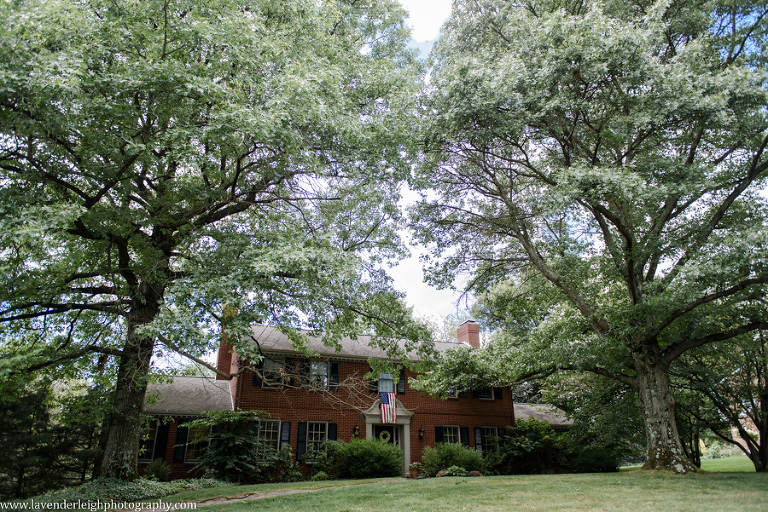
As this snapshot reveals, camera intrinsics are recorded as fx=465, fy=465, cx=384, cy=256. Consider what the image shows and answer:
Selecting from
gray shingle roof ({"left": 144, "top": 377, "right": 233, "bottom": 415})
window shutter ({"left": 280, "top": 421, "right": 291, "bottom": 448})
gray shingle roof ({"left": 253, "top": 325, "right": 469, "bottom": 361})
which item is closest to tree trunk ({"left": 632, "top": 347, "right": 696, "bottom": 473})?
gray shingle roof ({"left": 253, "top": 325, "right": 469, "bottom": 361})

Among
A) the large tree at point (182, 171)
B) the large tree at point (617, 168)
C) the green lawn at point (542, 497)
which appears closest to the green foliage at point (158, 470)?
the large tree at point (182, 171)

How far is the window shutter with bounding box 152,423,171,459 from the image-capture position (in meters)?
17.6

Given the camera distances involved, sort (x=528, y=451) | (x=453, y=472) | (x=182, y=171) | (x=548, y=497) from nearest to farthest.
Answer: (x=548, y=497)
(x=182, y=171)
(x=453, y=472)
(x=528, y=451)

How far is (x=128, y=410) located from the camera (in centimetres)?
1100

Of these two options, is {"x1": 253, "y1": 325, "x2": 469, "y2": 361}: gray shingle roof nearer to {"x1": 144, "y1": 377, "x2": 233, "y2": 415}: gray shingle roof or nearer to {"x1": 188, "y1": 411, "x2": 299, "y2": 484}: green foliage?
{"x1": 144, "y1": 377, "x2": 233, "y2": 415}: gray shingle roof

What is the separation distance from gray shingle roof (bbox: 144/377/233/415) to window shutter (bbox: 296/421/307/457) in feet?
9.86

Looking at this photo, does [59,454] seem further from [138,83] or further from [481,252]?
[481,252]

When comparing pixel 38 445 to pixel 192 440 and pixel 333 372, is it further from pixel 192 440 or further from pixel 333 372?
pixel 333 372

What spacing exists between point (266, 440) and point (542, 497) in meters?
12.7

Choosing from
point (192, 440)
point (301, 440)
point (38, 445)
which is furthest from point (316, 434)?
point (38, 445)

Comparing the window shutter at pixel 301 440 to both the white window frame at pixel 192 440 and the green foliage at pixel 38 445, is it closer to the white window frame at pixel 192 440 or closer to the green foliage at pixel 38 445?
the white window frame at pixel 192 440

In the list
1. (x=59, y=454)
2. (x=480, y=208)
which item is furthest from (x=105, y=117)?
(x=480, y=208)

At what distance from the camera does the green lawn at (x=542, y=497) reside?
759 cm

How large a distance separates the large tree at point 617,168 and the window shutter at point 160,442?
12.0 metres
